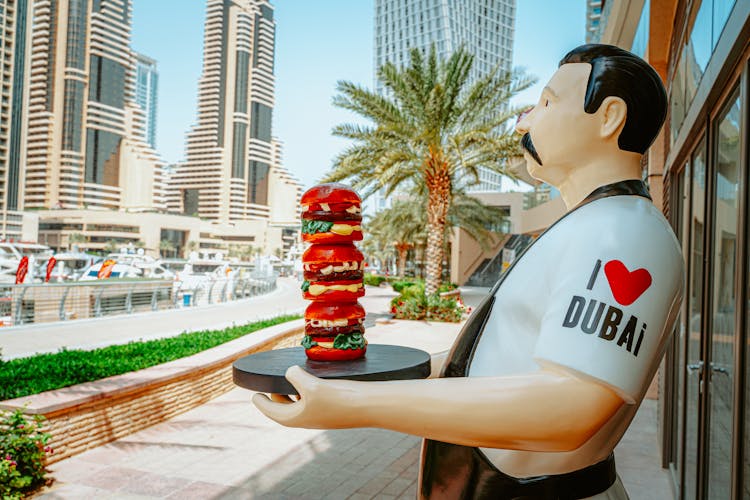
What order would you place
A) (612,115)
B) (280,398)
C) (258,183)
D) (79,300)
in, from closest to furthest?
(612,115) → (280,398) → (79,300) → (258,183)

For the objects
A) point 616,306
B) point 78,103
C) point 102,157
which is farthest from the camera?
point 102,157

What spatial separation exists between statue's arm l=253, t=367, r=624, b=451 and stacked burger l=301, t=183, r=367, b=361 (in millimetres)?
489

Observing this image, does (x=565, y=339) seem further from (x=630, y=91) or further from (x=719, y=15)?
(x=719, y=15)

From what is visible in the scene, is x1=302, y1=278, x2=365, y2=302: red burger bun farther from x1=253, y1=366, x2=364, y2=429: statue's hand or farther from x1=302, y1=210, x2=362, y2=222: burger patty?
x1=253, y1=366, x2=364, y2=429: statue's hand

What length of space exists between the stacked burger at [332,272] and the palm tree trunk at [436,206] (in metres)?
13.3

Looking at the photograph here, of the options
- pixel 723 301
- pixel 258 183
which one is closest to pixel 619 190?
pixel 723 301

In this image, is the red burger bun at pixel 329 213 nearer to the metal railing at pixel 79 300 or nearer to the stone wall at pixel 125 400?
the stone wall at pixel 125 400

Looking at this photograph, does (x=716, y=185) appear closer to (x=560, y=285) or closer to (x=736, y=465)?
(x=736, y=465)

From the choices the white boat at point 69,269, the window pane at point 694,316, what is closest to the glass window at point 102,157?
the white boat at point 69,269

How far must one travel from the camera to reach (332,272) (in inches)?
65.6

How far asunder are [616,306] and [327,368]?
0.74 meters

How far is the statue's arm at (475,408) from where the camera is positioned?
0.94 meters

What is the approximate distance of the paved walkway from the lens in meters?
4.21

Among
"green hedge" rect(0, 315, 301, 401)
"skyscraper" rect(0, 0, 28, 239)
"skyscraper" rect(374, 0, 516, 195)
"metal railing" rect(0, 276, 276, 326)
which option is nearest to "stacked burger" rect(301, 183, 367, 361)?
"green hedge" rect(0, 315, 301, 401)
